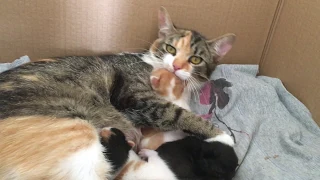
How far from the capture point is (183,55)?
1475mm

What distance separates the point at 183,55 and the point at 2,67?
2.90 ft

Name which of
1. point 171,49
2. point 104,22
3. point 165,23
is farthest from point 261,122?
point 104,22

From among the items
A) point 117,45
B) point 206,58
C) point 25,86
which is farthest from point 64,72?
point 206,58

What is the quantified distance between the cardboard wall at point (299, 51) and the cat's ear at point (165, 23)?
0.58 metres

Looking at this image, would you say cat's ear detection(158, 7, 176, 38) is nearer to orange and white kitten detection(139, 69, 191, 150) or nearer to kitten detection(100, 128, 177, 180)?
orange and white kitten detection(139, 69, 191, 150)

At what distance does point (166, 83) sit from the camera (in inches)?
56.0

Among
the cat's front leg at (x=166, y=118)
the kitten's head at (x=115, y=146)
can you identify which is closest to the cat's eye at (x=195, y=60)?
the cat's front leg at (x=166, y=118)

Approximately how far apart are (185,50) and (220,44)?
20cm

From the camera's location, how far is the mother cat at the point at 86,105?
0.98m

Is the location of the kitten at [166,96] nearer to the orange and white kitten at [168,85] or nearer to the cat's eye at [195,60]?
the orange and white kitten at [168,85]

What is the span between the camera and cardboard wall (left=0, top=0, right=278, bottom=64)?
155cm

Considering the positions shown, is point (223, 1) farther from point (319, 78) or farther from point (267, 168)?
point (267, 168)

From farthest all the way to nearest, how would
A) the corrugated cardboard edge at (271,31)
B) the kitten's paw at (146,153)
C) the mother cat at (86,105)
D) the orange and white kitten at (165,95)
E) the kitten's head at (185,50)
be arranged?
the corrugated cardboard edge at (271,31), the kitten's head at (185,50), the orange and white kitten at (165,95), the kitten's paw at (146,153), the mother cat at (86,105)

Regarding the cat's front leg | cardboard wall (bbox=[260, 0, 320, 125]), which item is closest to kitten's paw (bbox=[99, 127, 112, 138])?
the cat's front leg
